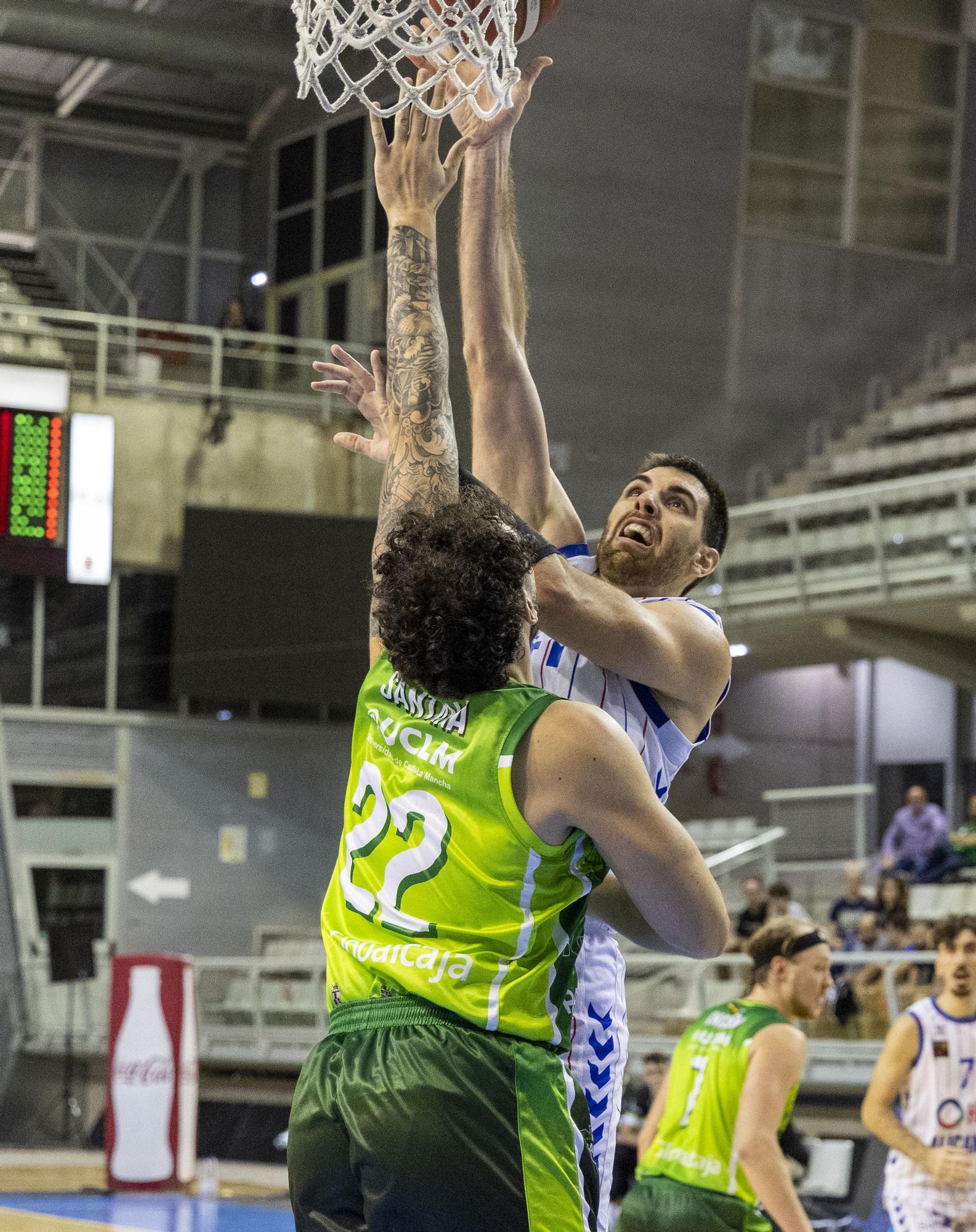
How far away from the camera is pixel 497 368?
3014mm

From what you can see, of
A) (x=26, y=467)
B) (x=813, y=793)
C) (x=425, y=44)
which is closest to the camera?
(x=425, y=44)

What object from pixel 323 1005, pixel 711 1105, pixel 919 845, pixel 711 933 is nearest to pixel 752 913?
pixel 919 845

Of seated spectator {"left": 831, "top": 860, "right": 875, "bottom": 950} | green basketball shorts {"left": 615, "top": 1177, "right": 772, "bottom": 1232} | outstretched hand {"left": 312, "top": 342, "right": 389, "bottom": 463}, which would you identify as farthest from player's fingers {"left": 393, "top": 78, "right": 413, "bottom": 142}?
seated spectator {"left": 831, "top": 860, "right": 875, "bottom": 950}

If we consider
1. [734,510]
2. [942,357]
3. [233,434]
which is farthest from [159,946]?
[942,357]

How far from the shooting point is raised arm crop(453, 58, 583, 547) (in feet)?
9.89

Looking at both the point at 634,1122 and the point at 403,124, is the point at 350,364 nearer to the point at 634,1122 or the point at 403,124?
the point at 403,124

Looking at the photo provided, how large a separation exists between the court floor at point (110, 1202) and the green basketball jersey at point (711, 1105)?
3.69 metres

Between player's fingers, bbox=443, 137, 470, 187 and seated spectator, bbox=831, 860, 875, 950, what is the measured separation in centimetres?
869

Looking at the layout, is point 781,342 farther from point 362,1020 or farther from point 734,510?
point 362,1020

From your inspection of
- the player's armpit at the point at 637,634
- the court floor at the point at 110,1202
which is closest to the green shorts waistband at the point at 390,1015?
the player's armpit at the point at 637,634

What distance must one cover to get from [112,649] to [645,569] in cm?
1248

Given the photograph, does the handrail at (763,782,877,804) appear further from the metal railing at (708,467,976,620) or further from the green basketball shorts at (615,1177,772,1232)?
the green basketball shorts at (615,1177,772,1232)

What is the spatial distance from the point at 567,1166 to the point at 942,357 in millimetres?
14476

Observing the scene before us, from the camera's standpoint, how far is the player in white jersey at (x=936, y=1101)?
4699 mm
